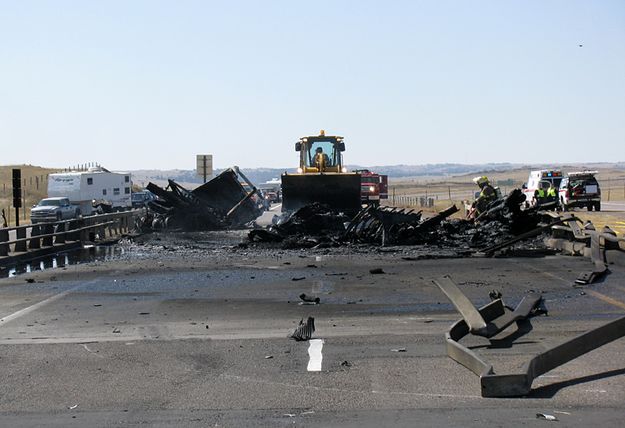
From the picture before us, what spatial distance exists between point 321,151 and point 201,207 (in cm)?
538

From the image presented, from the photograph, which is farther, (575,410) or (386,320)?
(386,320)

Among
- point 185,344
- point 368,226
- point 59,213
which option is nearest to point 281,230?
point 368,226

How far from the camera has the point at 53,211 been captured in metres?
54.0

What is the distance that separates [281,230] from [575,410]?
22.0 m

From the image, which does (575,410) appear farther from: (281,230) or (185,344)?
(281,230)

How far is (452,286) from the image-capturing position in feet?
36.1

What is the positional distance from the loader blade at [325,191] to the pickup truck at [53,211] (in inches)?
945

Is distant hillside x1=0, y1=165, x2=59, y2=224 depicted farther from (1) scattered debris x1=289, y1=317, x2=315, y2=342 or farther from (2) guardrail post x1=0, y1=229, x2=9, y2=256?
(1) scattered debris x1=289, y1=317, x2=315, y2=342

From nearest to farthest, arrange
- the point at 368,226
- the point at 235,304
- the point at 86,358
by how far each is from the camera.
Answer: the point at 86,358 → the point at 235,304 → the point at 368,226

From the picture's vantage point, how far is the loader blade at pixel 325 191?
1302 inches

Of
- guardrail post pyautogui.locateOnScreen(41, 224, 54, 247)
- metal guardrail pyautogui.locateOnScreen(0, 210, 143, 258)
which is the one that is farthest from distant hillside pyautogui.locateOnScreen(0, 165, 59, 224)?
guardrail post pyautogui.locateOnScreen(41, 224, 54, 247)

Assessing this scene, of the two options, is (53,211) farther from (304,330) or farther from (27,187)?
(27,187)

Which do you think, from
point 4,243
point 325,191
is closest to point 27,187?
point 325,191

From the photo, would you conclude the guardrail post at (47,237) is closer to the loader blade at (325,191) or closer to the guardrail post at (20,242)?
the guardrail post at (20,242)
